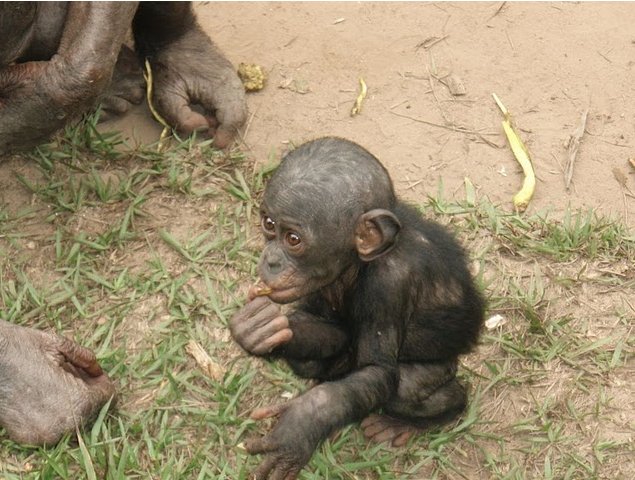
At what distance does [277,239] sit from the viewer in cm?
371

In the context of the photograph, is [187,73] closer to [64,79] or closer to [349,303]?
[64,79]

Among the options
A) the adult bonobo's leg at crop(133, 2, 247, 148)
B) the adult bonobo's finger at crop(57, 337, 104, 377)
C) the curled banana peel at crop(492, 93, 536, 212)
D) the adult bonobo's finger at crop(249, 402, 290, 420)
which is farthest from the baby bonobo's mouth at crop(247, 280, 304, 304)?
the adult bonobo's leg at crop(133, 2, 247, 148)

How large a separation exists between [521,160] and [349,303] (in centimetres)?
185

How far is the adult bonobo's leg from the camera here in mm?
5641

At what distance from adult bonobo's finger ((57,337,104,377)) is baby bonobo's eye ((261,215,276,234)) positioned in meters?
1.14

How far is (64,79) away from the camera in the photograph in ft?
15.3

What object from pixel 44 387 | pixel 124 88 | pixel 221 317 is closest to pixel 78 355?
pixel 44 387

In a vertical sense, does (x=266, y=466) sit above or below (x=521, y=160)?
above

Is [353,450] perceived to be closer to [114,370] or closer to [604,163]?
[114,370]

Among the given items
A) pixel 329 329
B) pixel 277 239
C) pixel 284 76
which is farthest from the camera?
pixel 284 76

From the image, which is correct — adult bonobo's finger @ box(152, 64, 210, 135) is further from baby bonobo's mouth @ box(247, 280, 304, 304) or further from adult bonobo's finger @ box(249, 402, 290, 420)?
adult bonobo's finger @ box(249, 402, 290, 420)

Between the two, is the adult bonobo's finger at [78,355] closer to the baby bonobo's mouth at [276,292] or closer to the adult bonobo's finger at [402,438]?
the baby bonobo's mouth at [276,292]

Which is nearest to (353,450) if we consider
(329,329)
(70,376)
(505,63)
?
(329,329)

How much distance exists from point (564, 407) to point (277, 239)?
1615 mm
